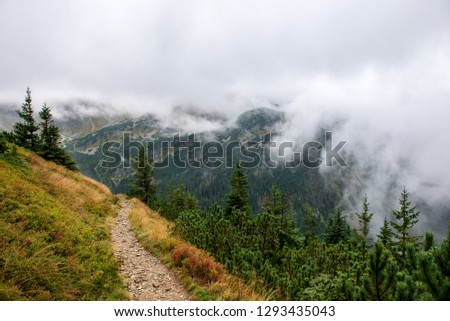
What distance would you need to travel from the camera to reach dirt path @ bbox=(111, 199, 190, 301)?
7.86 meters

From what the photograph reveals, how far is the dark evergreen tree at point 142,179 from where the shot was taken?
43.2 meters

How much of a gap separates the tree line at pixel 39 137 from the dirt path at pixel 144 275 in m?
22.5

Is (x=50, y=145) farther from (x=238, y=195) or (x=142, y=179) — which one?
(x=238, y=195)

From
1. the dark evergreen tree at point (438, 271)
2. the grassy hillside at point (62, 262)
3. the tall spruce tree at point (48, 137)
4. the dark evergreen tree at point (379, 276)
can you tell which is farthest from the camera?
the tall spruce tree at point (48, 137)

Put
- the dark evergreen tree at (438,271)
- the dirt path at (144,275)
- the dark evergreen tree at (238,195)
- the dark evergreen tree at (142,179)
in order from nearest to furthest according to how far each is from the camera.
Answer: the dark evergreen tree at (438,271) → the dirt path at (144,275) → the dark evergreen tree at (238,195) → the dark evergreen tree at (142,179)

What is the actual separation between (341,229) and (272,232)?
37125 mm

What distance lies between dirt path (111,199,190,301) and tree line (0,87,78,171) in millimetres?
22537

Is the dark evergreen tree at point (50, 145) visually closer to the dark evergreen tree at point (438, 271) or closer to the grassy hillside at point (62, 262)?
the grassy hillside at point (62, 262)

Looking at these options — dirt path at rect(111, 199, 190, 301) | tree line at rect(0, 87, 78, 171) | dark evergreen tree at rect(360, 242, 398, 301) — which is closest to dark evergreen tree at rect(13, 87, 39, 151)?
tree line at rect(0, 87, 78, 171)

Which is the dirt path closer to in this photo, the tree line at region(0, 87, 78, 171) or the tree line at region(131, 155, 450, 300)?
the tree line at region(131, 155, 450, 300)

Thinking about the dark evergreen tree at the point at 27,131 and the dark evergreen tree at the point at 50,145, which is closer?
the dark evergreen tree at the point at 50,145

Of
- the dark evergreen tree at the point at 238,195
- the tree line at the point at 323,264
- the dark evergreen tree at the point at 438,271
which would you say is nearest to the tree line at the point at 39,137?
the dark evergreen tree at the point at 238,195

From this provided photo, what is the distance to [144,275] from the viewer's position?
927 centimetres

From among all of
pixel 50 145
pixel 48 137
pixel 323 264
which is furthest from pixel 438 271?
pixel 48 137
